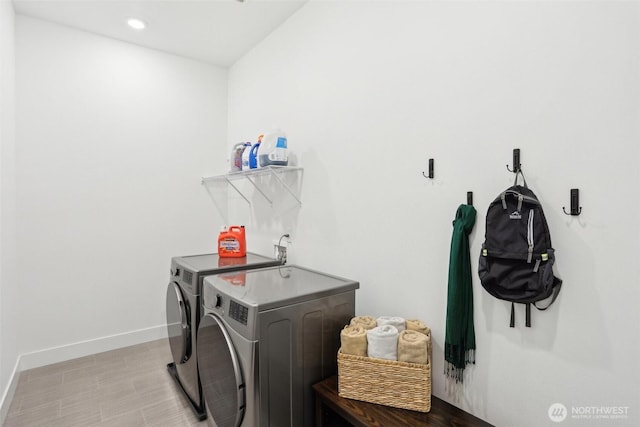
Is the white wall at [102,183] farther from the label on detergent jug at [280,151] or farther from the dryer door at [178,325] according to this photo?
the label on detergent jug at [280,151]

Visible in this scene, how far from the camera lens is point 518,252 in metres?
1.17

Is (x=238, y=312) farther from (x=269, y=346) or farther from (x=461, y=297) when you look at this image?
(x=461, y=297)

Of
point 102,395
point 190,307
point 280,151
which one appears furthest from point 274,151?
point 102,395

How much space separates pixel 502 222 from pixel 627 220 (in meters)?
0.34

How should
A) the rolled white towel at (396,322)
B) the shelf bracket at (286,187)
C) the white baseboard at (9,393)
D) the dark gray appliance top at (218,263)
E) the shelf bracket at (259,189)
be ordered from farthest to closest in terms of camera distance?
the shelf bracket at (259,189) < the shelf bracket at (286,187) < the dark gray appliance top at (218,263) < the white baseboard at (9,393) < the rolled white towel at (396,322)

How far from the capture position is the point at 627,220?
40.1 inches

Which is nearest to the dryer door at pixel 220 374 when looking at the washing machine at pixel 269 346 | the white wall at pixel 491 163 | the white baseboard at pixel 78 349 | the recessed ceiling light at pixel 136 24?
the washing machine at pixel 269 346

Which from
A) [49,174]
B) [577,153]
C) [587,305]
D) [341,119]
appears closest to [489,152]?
[577,153]

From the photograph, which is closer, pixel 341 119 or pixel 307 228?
pixel 341 119

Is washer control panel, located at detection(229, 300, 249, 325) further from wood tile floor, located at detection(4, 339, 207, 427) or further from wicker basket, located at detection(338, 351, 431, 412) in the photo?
wood tile floor, located at detection(4, 339, 207, 427)

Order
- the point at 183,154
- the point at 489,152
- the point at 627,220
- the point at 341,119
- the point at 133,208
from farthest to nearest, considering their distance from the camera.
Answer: the point at 183,154 < the point at 133,208 < the point at 341,119 < the point at 489,152 < the point at 627,220

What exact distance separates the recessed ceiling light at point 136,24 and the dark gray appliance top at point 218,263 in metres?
1.93

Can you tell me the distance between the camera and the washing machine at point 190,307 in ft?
6.65

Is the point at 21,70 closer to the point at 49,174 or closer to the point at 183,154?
the point at 49,174
